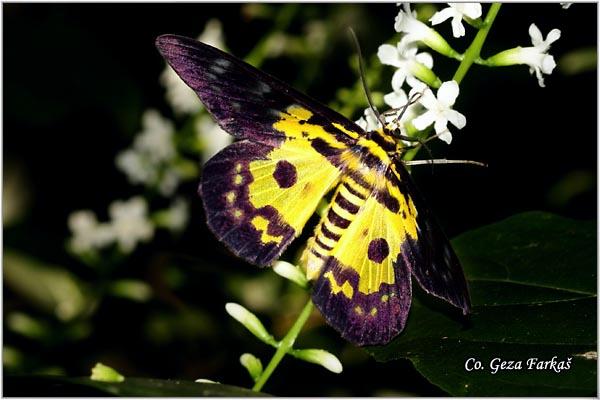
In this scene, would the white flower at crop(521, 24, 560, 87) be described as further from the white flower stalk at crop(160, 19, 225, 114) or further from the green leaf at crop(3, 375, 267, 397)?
the white flower stalk at crop(160, 19, 225, 114)

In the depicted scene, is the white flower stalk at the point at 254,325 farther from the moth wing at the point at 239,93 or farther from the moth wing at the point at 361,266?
the moth wing at the point at 239,93

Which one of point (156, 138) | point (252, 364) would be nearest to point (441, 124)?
point (252, 364)

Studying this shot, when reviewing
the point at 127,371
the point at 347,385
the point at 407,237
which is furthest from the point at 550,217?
the point at 127,371

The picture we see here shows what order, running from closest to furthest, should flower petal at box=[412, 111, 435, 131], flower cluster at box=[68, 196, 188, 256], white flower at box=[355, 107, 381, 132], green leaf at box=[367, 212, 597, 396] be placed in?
green leaf at box=[367, 212, 597, 396] < flower petal at box=[412, 111, 435, 131] < white flower at box=[355, 107, 381, 132] < flower cluster at box=[68, 196, 188, 256]

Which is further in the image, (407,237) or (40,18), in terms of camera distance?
(40,18)

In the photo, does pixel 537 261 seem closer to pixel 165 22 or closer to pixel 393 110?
pixel 393 110

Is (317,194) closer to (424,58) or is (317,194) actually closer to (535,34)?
(424,58)

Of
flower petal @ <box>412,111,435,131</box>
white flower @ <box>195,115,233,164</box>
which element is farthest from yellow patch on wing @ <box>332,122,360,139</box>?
white flower @ <box>195,115,233,164</box>

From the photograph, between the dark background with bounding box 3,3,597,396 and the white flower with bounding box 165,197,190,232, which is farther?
the white flower with bounding box 165,197,190,232
